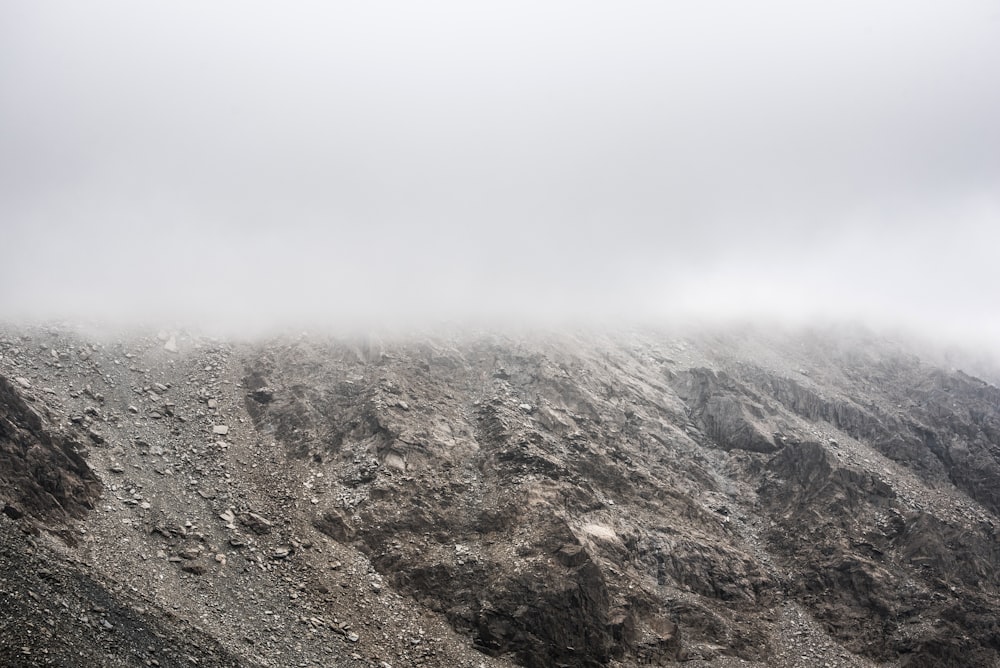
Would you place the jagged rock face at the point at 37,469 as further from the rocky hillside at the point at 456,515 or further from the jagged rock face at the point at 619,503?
the jagged rock face at the point at 619,503

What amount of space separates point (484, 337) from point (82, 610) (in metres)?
47.1

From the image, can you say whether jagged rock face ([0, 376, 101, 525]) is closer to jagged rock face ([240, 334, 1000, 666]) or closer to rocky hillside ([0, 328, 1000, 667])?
rocky hillside ([0, 328, 1000, 667])

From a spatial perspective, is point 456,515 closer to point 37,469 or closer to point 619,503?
point 619,503

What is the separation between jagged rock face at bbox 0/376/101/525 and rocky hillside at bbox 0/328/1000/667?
6.0 inches

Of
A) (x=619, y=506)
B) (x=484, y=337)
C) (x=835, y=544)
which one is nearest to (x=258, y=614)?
(x=619, y=506)

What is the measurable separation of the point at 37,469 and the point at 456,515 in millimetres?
28117

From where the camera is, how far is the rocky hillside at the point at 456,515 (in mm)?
35812

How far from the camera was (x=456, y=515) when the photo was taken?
1852 inches

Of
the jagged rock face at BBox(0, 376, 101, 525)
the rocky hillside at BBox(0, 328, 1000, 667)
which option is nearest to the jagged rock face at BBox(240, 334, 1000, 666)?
the rocky hillside at BBox(0, 328, 1000, 667)

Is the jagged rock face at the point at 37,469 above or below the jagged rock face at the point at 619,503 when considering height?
above

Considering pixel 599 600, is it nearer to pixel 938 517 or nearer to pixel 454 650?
pixel 454 650

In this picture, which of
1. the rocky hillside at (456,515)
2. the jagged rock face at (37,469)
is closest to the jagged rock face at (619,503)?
the rocky hillside at (456,515)

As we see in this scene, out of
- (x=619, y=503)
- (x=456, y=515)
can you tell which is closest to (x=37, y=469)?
(x=456, y=515)

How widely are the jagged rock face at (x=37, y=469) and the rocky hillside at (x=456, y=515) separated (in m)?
0.15
